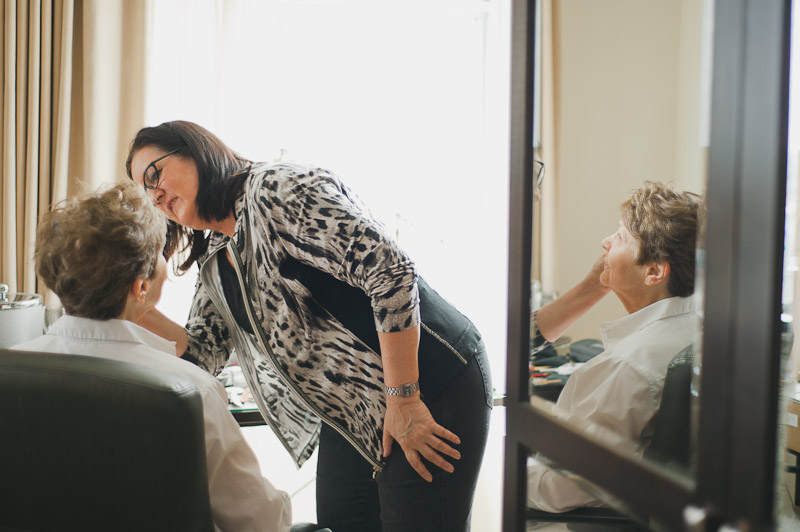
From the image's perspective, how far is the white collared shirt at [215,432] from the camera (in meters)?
1.09

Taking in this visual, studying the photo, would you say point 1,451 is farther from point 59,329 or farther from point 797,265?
point 797,265

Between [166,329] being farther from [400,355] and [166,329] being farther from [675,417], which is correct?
[675,417]

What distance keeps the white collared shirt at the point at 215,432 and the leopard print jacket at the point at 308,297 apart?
17 cm

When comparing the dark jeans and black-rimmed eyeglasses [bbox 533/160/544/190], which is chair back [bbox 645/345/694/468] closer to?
black-rimmed eyeglasses [bbox 533/160/544/190]

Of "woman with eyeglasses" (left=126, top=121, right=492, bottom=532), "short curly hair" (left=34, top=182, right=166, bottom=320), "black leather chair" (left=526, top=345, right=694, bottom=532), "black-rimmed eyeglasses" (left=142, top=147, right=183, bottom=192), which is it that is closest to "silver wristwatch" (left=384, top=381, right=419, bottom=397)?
"woman with eyeglasses" (left=126, top=121, right=492, bottom=532)

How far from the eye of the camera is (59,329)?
1109 millimetres

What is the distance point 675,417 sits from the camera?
70 centimetres

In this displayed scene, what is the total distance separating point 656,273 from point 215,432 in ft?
2.43

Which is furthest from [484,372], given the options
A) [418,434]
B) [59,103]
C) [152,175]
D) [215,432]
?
[59,103]

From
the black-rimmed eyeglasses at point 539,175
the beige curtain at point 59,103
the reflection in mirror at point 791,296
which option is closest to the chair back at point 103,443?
the black-rimmed eyeglasses at point 539,175

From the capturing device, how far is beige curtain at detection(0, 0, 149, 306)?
2.72m

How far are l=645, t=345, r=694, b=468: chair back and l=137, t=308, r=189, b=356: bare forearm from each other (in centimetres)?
103

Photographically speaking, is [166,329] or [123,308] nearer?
[123,308]

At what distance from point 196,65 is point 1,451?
252 centimetres
